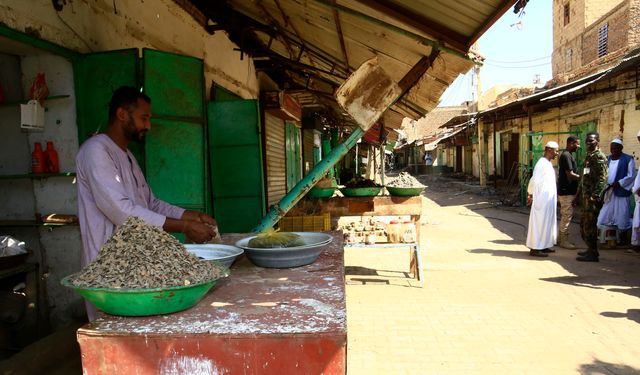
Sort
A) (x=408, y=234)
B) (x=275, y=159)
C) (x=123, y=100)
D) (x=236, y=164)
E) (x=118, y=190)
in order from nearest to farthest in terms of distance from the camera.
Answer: (x=118, y=190) < (x=123, y=100) < (x=236, y=164) < (x=408, y=234) < (x=275, y=159)

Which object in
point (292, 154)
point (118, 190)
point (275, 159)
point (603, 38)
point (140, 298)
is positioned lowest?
point (140, 298)

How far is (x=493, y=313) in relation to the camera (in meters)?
4.06

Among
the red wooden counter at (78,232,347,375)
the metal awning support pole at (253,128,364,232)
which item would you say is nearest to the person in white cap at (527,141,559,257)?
the metal awning support pole at (253,128,364,232)

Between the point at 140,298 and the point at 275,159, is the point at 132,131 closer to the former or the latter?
the point at 140,298

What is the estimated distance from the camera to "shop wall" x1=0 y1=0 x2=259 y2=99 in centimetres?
262

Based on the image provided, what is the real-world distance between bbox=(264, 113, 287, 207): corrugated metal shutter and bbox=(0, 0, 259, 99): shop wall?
1553 millimetres

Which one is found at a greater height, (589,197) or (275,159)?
(275,159)

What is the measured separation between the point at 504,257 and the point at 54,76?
6.41 m

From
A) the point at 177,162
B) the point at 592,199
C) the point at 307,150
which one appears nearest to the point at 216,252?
the point at 177,162

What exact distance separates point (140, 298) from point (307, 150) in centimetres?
1105

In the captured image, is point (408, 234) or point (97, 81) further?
point (408, 234)

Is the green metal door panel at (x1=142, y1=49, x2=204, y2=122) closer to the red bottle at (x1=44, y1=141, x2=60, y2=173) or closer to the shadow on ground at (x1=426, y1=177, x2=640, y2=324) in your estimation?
the red bottle at (x1=44, y1=141, x2=60, y2=173)


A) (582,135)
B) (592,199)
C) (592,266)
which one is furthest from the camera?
(582,135)

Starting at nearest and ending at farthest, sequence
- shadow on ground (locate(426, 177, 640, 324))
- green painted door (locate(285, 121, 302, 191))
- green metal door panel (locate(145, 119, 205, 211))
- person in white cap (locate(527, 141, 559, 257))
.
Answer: green metal door panel (locate(145, 119, 205, 211)), shadow on ground (locate(426, 177, 640, 324)), person in white cap (locate(527, 141, 559, 257)), green painted door (locate(285, 121, 302, 191))
